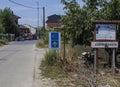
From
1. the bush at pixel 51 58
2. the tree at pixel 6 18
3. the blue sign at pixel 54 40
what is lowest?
the bush at pixel 51 58

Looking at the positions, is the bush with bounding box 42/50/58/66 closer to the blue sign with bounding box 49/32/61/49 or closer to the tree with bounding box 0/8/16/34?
the blue sign with bounding box 49/32/61/49

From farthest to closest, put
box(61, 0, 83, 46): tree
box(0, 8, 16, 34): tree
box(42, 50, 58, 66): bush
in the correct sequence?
box(0, 8, 16, 34): tree < box(42, 50, 58, 66): bush < box(61, 0, 83, 46): tree

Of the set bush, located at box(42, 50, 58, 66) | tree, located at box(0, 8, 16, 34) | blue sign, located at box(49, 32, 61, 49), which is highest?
tree, located at box(0, 8, 16, 34)

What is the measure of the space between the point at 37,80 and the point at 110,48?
14.6ft

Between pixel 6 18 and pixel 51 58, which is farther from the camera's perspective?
pixel 6 18

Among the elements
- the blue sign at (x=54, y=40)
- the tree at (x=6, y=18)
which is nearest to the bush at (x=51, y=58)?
the blue sign at (x=54, y=40)

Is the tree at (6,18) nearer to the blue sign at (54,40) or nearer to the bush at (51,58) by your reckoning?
the bush at (51,58)

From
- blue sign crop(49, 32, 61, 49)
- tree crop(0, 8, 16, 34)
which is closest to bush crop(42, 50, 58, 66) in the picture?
blue sign crop(49, 32, 61, 49)

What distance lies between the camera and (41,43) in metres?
56.4

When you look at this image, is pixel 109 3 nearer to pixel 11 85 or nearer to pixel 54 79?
pixel 54 79

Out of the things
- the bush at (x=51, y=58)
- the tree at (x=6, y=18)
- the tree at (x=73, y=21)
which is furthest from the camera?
the tree at (x=6, y=18)

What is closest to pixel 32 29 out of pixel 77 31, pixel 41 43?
pixel 41 43

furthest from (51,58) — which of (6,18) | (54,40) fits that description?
(6,18)

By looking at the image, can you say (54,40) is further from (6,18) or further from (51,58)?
(6,18)
